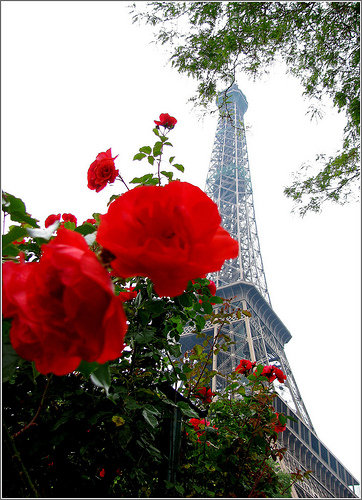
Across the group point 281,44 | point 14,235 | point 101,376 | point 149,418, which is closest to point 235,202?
point 281,44

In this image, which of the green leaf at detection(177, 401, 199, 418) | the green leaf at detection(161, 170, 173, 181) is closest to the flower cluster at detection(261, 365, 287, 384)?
the green leaf at detection(177, 401, 199, 418)

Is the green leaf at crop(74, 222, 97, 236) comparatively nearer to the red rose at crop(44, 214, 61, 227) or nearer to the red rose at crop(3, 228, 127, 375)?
the red rose at crop(3, 228, 127, 375)

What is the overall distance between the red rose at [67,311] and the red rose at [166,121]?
1239 millimetres

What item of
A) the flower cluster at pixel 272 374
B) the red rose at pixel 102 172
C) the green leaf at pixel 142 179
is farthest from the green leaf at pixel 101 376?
the flower cluster at pixel 272 374

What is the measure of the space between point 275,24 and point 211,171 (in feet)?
80.4

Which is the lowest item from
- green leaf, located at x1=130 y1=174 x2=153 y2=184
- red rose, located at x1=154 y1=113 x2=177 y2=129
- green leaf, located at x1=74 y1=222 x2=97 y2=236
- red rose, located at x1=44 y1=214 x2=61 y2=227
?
green leaf, located at x1=74 y1=222 x2=97 y2=236

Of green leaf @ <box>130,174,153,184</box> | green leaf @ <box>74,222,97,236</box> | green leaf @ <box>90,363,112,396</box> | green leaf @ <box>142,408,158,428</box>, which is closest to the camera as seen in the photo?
green leaf @ <box>90,363,112,396</box>

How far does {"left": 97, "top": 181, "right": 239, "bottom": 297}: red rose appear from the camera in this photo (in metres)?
0.39

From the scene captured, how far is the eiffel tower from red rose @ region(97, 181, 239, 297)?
3029mm

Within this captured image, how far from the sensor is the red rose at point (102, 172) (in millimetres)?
1057

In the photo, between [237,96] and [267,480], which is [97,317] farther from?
[237,96]

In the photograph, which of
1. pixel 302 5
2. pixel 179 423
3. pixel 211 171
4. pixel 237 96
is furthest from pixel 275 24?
pixel 237 96

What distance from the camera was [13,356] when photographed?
1.62 feet

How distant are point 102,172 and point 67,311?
2.58 ft
